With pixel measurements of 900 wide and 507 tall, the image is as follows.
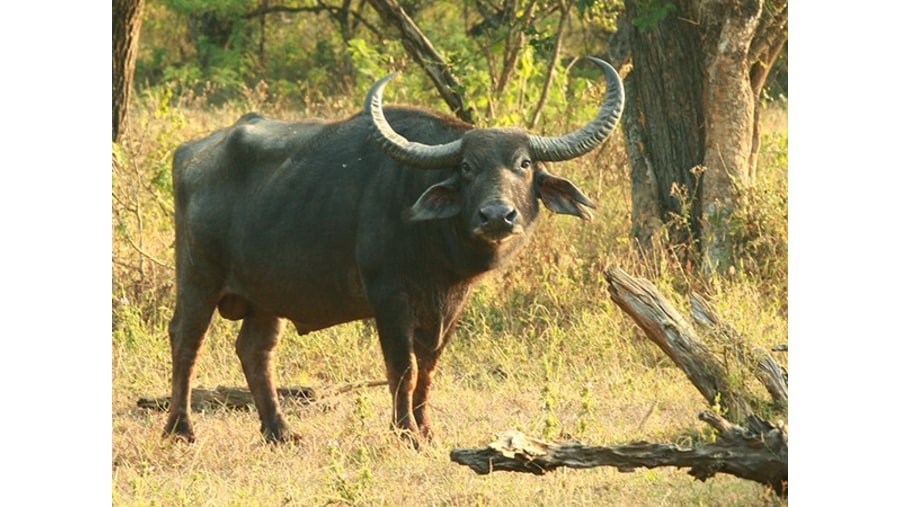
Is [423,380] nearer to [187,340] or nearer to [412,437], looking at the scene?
[412,437]

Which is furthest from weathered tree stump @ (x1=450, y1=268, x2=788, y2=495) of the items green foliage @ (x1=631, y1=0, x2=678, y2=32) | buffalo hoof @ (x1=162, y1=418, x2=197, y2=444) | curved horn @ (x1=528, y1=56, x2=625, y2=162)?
green foliage @ (x1=631, y1=0, x2=678, y2=32)

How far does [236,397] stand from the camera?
8930 millimetres

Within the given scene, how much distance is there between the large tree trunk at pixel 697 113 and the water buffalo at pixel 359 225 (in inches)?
107

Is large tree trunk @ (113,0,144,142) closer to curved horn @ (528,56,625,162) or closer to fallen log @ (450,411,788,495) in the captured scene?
curved horn @ (528,56,625,162)

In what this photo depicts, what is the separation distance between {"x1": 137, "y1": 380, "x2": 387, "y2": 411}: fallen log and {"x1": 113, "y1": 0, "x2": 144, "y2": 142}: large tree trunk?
3491 millimetres

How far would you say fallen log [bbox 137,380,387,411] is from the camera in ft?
28.9

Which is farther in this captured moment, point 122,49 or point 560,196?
point 122,49

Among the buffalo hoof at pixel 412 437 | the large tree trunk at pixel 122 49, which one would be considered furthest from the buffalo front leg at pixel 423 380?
the large tree trunk at pixel 122 49

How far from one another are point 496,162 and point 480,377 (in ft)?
7.58

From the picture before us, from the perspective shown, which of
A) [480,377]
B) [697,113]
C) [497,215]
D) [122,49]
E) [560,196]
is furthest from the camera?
[122,49]

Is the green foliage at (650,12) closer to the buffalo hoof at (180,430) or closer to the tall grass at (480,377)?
the tall grass at (480,377)

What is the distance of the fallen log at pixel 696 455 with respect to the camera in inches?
233

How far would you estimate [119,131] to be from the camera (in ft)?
38.5

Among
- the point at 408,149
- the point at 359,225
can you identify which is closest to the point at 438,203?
the point at 408,149
